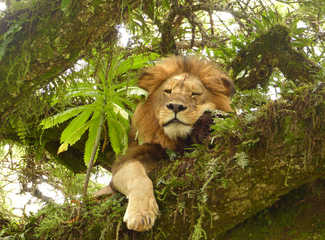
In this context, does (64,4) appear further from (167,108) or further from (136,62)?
(136,62)

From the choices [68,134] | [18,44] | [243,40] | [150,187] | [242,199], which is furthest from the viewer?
[243,40]

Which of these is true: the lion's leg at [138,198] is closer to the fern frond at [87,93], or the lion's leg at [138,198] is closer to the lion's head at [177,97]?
the lion's head at [177,97]

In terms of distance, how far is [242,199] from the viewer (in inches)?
94.8

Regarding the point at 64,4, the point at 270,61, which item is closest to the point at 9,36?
the point at 64,4

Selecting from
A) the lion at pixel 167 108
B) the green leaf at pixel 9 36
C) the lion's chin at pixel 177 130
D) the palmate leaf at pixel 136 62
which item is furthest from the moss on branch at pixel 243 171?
the palmate leaf at pixel 136 62

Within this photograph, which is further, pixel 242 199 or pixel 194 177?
pixel 194 177

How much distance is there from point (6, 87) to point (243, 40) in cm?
300

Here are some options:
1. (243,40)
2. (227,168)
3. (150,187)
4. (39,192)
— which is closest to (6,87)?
(150,187)

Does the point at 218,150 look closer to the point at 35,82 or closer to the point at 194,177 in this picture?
the point at 194,177

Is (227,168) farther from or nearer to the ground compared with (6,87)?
nearer to the ground

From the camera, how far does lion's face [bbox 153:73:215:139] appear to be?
3734mm

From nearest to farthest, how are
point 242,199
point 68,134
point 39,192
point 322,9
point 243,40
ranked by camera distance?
1. point 242,199
2. point 322,9
3. point 68,134
4. point 243,40
5. point 39,192

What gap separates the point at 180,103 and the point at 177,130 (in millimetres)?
279

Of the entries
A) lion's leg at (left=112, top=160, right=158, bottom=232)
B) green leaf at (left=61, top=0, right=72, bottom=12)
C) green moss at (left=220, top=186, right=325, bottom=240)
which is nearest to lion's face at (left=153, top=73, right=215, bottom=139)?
lion's leg at (left=112, top=160, right=158, bottom=232)
